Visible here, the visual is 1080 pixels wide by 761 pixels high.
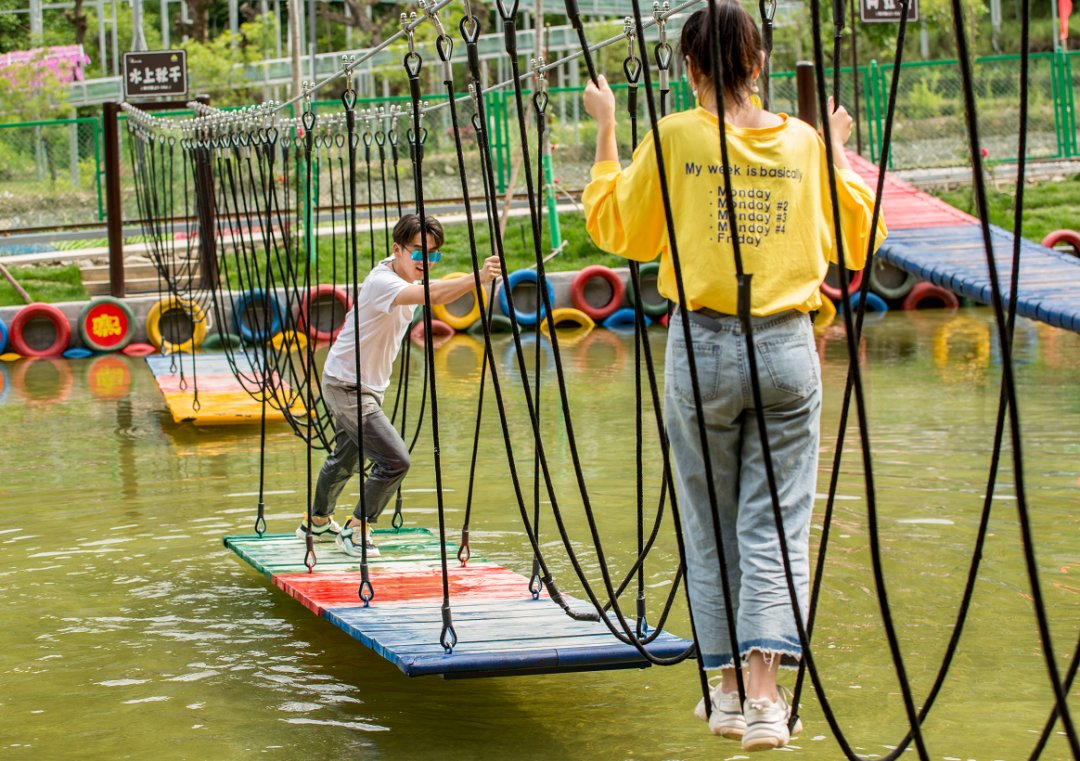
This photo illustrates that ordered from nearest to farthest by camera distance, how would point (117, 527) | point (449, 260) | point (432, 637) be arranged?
point (432, 637), point (117, 527), point (449, 260)

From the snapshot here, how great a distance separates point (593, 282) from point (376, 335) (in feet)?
33.3

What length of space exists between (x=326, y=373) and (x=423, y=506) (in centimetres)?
157

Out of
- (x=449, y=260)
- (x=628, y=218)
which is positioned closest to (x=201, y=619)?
(x=628, y=218)

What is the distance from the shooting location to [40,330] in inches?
560

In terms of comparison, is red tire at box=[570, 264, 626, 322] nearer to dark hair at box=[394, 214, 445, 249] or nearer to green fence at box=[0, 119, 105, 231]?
green fence at box=[0, 119, 105, 231]

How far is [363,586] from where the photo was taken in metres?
4.77

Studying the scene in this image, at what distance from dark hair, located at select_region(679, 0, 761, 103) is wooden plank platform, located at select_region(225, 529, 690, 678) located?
5.29 ft

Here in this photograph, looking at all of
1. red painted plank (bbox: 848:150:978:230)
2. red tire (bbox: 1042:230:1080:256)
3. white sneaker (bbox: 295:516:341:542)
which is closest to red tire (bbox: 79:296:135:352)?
red painted plank (bbox: 848:150:978:230)

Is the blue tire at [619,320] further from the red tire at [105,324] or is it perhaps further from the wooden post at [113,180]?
the wooden post at [113,180]

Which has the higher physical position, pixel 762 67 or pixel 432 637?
pixel 762 67

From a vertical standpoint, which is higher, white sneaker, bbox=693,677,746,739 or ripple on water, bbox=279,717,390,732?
white sneaker, bbox=693,677,746,739

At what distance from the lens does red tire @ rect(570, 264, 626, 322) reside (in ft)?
50.2

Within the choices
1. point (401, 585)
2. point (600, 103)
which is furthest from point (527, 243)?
point (600, 103)

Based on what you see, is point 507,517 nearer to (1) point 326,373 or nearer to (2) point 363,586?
(1) point 326,373
